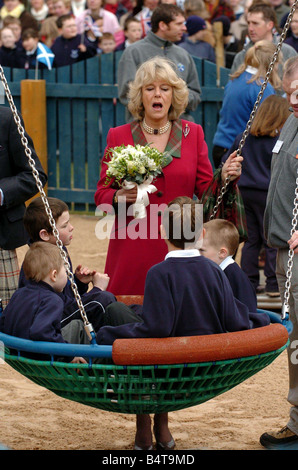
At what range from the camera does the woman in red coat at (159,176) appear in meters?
4.71

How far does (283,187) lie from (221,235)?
1.50 feet

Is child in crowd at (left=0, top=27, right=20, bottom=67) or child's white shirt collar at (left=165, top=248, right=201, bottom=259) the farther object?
child in crowd at (left=0, top=27, right=20, bottom=67)

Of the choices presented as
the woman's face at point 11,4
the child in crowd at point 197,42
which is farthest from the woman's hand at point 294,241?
the woman's face at point 11,4

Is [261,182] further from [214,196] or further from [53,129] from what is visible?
[53,129]

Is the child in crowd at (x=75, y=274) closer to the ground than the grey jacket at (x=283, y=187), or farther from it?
closer to the ground

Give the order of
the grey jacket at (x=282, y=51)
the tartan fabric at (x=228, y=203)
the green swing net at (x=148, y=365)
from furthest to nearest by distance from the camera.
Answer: the grey jacket at (x=282, y=51) → the tartan fabric at (x=228, y=203) → the green swing net at (x=148, y=365)

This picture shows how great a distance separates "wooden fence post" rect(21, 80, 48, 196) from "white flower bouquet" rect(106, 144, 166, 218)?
6034mm

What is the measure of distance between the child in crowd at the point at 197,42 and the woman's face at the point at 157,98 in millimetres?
6227

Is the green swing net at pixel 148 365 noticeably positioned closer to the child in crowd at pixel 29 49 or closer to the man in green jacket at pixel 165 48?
the man in green jacket at pixel 165 48

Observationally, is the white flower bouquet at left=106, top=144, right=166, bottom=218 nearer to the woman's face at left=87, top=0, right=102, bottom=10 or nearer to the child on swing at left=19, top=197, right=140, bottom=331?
the child on swing at left=19, top=197, right=140, bottom=331

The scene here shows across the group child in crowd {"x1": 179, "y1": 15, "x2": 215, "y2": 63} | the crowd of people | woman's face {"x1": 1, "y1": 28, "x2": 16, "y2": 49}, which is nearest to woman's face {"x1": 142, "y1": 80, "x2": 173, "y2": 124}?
the crowd of people

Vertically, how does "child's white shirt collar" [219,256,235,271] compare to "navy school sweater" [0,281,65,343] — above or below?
above

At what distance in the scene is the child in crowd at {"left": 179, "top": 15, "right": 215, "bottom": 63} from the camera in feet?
35.5

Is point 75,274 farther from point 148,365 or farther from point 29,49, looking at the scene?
point 29,49
